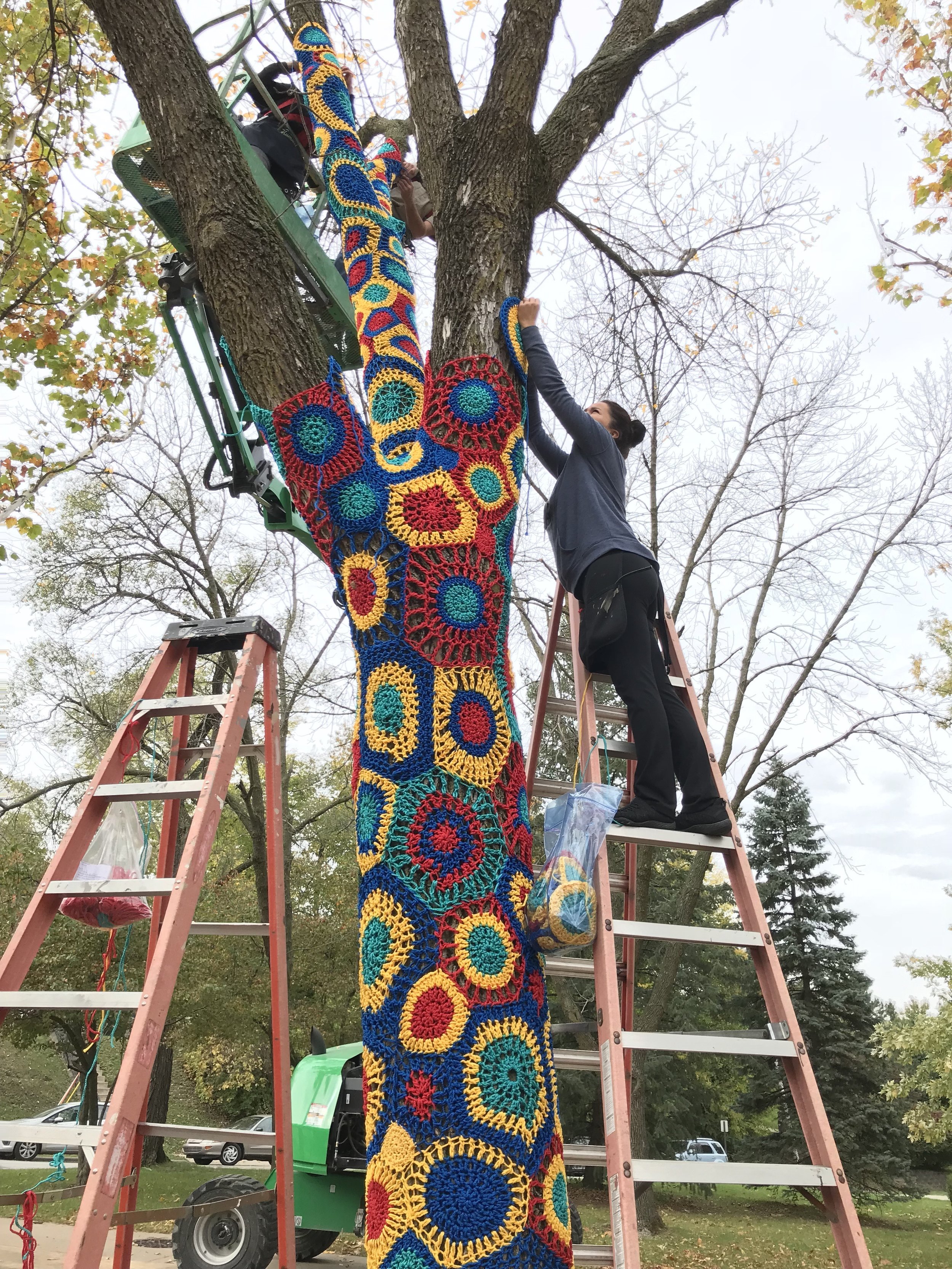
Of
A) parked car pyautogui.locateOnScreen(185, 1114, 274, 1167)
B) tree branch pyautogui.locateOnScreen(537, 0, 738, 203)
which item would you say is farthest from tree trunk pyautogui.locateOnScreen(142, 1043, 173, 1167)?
tree branch pyautogui.locateOnScreen(537, 0, 738, 203)

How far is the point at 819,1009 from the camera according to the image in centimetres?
1973

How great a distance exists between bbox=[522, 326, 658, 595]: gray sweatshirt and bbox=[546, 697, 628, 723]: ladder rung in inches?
22.9

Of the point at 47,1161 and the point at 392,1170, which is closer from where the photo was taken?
the point at 392,1170

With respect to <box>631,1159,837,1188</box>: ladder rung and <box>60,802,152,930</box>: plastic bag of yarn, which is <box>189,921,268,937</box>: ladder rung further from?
<box>631,1159,837,1188</box>: ladder rung

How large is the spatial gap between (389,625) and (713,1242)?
1223 cm

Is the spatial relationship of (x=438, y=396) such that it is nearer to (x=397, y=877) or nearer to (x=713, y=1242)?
(x=397, y=877)

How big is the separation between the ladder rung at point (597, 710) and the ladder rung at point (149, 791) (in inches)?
54.6

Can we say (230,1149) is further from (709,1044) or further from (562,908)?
(562,908)

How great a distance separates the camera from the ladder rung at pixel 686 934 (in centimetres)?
248

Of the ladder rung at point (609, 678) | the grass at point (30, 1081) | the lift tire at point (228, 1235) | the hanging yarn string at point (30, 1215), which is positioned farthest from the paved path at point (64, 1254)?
the grass at point (30, 1081)

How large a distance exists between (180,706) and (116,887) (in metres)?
0.73

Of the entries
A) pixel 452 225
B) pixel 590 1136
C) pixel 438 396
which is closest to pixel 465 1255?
pixel 438 396

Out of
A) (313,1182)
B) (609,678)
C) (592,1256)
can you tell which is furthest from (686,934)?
(313,1182)

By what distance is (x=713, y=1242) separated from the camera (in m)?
11.4
